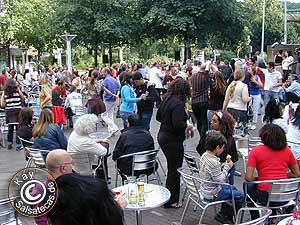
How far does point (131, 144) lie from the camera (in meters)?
6.38

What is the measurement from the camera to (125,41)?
2977 centimetres

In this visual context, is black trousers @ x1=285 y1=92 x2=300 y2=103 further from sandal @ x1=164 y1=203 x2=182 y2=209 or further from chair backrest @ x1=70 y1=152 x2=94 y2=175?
chair backrest @ x1=70 y1=152 x2=94 y2=175

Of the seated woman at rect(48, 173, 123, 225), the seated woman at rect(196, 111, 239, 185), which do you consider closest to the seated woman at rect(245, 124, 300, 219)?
the seated woman at rect(196, 111, 239, 185)

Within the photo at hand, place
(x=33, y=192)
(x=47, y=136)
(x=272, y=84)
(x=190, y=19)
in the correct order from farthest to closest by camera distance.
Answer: (x=190, y=19)
(x=272, y=84)
(x=47, y=136)
(x=33, y=192)

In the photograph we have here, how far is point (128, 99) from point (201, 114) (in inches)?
71.1

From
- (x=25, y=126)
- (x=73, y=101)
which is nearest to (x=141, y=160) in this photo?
(x=25, y=126)

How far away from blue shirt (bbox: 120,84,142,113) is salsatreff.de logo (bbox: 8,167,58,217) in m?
7.94

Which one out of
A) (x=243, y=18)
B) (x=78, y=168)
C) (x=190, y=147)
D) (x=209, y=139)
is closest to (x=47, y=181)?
(x=209, y=139)

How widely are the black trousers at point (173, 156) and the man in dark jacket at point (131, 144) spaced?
269 mm

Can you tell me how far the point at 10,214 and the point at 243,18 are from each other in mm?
27600

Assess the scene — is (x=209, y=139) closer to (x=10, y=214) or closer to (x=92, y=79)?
(x=10, y=214)

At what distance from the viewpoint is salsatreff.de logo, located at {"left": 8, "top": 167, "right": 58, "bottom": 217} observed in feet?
6.59

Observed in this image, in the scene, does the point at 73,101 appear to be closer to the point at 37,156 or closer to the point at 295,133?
the point at 37,156

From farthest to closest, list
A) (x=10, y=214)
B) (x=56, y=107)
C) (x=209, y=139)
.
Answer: (x=56, y=107) → (x=209, y=139) → (x=10, y=214)
